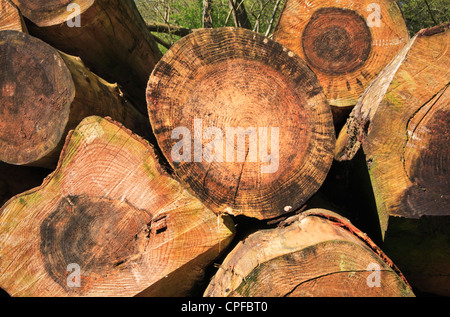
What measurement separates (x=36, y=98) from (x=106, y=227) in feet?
2.83

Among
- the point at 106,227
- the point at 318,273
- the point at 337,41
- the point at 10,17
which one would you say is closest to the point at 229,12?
the point at 337,41

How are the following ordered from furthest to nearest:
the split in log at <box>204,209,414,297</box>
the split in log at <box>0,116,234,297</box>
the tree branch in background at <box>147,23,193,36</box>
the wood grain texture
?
the tree branch in background at <box>147,23,193,36</box> → the wood grain texture → the split in log at <box>0,116,234,297</box> → the split in log at <box>204,209,414,297</box>

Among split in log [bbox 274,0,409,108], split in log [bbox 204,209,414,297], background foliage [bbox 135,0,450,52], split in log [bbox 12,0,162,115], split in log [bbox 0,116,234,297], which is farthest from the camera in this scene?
background foliage [bbox 135,0,450,52]

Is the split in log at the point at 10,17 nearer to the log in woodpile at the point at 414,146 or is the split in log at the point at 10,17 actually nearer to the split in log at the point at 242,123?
the split in log at the point at 242,123

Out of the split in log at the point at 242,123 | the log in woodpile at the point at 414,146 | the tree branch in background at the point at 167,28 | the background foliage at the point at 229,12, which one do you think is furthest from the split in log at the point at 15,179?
the background foliage at the point at 229,12

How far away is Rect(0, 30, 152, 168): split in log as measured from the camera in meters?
1.71

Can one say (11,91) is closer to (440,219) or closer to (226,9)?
(440,219)

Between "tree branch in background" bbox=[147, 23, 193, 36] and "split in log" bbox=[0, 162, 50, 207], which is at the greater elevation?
"tree branch in background" bbox=[147, 23, 193, 36]

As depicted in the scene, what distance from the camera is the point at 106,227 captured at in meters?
1.53

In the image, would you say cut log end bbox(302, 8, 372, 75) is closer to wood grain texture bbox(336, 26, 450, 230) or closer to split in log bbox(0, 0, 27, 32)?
wood grain texture bbox(336, 26, 450, 230)

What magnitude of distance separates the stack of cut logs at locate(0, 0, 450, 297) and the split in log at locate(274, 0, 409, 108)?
2.18 ft

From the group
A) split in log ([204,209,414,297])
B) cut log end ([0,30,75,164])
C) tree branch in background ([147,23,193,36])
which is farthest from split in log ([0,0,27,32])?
tree branch in background ([147,23,193,36])

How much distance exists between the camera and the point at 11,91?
1.78 m

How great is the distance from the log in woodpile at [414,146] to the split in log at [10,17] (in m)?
2.22
